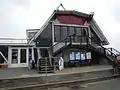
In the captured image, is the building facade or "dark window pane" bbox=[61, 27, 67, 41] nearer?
the building facade

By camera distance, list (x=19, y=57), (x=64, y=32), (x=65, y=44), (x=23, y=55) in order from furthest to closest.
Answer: (x=23, y=55)
(x=19, y=57)
(x=64, y=32)
(x=65, y=44)

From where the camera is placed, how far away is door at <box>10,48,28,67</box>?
22.0 meters

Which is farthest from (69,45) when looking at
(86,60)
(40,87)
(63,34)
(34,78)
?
(40,87)

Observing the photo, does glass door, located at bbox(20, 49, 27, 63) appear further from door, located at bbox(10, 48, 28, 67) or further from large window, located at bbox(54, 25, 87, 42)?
large window, located at bbox(54, 25, 87, 42)

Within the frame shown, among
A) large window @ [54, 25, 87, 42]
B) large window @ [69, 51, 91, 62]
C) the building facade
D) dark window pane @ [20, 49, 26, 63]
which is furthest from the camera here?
dark window pane @ [20, 49, 26, 63]

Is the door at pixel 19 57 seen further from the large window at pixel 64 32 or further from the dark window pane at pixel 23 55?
the large window at pixel 64 32

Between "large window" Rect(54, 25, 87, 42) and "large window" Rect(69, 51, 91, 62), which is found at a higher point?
"large window" Rect(54, 25, 87, 42)

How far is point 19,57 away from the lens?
2198 cm

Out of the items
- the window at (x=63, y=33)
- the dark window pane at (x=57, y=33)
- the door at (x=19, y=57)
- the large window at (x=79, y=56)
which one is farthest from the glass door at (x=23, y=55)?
the large window at (x=79, y=56)

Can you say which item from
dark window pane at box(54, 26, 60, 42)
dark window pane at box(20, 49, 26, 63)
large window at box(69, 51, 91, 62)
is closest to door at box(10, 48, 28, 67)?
dark window pane at box(20, 49, 26, 63)

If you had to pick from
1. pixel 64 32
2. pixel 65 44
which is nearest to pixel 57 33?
pixel 64 32

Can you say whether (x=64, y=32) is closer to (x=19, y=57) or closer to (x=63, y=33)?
(x=63, y=33)

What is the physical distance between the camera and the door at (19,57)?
22.0 metres

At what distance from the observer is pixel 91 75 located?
47.1 feet
